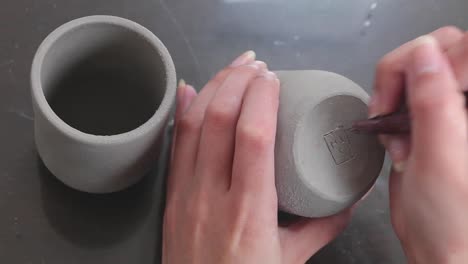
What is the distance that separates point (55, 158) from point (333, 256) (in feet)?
1.06

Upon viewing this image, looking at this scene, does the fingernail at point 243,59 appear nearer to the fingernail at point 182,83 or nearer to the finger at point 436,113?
the fingernail at point 182,83

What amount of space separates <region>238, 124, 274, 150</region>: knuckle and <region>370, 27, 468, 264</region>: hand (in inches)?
4.1

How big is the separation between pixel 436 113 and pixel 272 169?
152 mm

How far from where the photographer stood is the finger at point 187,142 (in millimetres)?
598

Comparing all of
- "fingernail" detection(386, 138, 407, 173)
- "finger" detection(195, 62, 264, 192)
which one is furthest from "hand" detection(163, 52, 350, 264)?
"fingernail" detection(386, 138, 407, 173)

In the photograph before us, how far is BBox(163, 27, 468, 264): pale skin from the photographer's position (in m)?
0.46

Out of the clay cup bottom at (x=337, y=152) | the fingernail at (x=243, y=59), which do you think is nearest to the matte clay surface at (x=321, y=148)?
the clay cup bottom at (x=337, y=152)

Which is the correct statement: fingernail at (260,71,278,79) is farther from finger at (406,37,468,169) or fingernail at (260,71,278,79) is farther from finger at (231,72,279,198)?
finger at (406,37,468,169)

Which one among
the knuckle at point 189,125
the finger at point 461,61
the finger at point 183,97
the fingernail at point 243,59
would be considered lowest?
the finger at point 183,97

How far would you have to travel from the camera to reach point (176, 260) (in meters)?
0.58

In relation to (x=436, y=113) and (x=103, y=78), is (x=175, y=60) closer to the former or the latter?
(x=103, y=78)

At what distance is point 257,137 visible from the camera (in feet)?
1.71

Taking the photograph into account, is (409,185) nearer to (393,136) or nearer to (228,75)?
(393,136)

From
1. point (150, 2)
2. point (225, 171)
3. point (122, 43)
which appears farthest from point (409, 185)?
point (150, 2)
